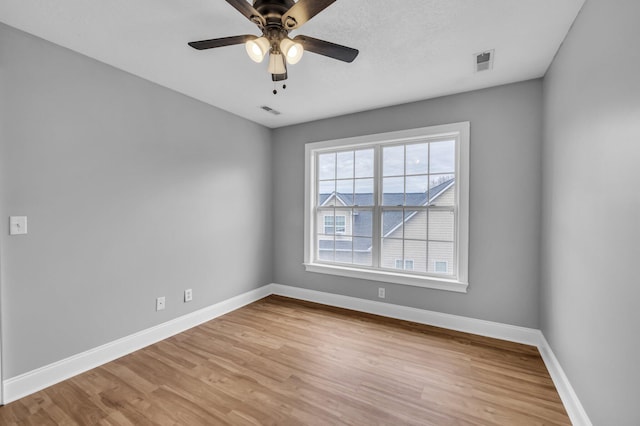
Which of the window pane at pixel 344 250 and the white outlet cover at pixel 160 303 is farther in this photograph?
the window pane at pixel 344 250

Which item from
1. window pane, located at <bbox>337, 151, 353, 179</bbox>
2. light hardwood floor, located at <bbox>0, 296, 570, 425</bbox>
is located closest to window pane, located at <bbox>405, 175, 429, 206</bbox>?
window pane, located at <bbox>337, 151, 353, 179</bbox>

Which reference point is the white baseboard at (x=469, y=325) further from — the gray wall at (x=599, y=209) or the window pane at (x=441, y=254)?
the window pane at (x=441, y=254)

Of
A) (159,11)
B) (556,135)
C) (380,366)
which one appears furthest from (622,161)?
(159,11)

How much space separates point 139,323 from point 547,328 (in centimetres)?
374

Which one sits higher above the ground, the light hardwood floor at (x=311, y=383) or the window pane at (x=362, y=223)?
the window pane at (x=362, y=223)

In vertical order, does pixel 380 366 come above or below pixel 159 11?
below

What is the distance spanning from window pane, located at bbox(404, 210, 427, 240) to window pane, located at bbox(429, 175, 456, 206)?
21 cm

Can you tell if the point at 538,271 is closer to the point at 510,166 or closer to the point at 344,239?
the point at 510,166

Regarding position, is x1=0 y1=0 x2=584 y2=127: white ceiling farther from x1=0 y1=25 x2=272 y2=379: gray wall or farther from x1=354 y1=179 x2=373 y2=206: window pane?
x1=354 y1=179 x2=373 y2=206: window pane

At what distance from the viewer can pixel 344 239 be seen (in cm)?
384

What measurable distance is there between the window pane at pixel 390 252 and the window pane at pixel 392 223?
8cm

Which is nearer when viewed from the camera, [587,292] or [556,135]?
[587,292]

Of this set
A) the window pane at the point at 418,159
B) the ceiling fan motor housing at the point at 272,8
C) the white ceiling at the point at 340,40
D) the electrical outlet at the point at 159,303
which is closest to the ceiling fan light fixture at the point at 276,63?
the ceiling fan motor housing at the point at 272,8

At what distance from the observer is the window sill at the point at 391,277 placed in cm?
301
